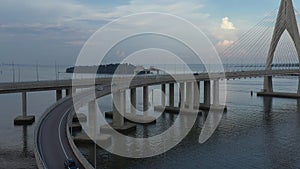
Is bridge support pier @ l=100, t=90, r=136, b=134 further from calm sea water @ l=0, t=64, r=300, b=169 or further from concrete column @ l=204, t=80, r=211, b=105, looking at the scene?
concrete column @ l=204, t=80, r=211, b=105

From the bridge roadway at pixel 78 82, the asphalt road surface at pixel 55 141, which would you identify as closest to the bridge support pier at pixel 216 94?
the bridge roadway at pixel 78 82

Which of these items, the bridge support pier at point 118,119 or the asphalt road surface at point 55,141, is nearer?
the asphalt road surface at point 55,141

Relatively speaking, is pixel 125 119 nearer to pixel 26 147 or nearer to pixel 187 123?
pixel 187 123

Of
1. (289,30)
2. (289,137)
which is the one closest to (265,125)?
(289,137)

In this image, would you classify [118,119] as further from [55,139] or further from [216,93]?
[216,93]

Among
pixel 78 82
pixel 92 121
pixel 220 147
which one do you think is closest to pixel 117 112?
pixel 92 121

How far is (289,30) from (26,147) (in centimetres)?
6660

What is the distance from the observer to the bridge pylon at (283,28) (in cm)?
8038

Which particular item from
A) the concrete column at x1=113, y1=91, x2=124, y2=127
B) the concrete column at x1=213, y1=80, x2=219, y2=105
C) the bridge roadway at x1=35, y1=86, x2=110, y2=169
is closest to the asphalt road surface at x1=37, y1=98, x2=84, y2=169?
the bridge roadway at x1=35, y1=86, x2=110, y2=169

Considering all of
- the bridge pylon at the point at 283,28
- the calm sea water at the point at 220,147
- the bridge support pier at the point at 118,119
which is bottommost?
the calm sea water at the point at 220,147

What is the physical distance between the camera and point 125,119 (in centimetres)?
4466

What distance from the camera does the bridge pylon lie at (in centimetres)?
8038

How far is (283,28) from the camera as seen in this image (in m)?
82.3

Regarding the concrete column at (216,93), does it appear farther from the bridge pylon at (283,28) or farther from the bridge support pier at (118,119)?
the bridge pylon at (283,28)
